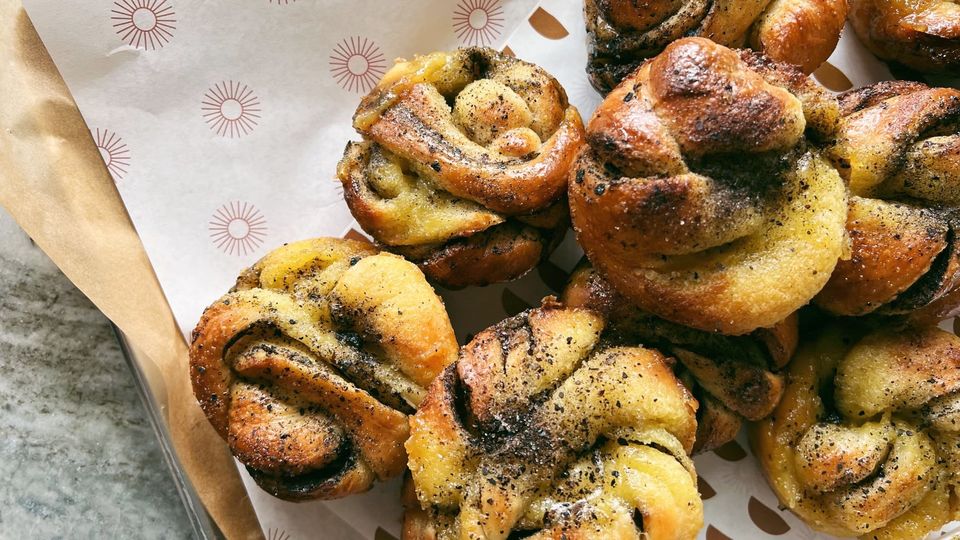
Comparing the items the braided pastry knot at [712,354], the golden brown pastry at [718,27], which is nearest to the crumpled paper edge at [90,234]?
the braided pastry knot at [712,354]

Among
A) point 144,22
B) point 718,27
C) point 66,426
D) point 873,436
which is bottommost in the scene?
point 66,426

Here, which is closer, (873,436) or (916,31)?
(873,436)

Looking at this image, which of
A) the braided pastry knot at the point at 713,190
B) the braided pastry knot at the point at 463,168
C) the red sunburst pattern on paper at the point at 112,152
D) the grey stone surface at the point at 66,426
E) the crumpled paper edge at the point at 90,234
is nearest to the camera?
the braided pastry knot at the point at 713,190

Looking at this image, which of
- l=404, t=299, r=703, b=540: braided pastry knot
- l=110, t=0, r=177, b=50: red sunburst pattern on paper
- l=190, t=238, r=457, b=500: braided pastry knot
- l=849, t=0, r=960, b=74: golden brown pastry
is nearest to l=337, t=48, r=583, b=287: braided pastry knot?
l=190, t=238, r=457, b=500: braided pastry knot

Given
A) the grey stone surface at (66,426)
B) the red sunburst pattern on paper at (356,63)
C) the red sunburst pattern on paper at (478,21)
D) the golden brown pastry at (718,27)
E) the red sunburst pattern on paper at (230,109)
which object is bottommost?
the grey stone surface at (66,426)

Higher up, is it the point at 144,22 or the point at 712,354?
the point at 144,22

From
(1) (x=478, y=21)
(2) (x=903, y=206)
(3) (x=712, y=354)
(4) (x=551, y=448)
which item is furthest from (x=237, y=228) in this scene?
(2) (x=903, y=206)

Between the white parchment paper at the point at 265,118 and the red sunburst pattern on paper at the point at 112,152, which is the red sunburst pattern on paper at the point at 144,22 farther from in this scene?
the red sunburst pattern on paper at the point at 112,152

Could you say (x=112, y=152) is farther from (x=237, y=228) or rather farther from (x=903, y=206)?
(x=903, y=206)
